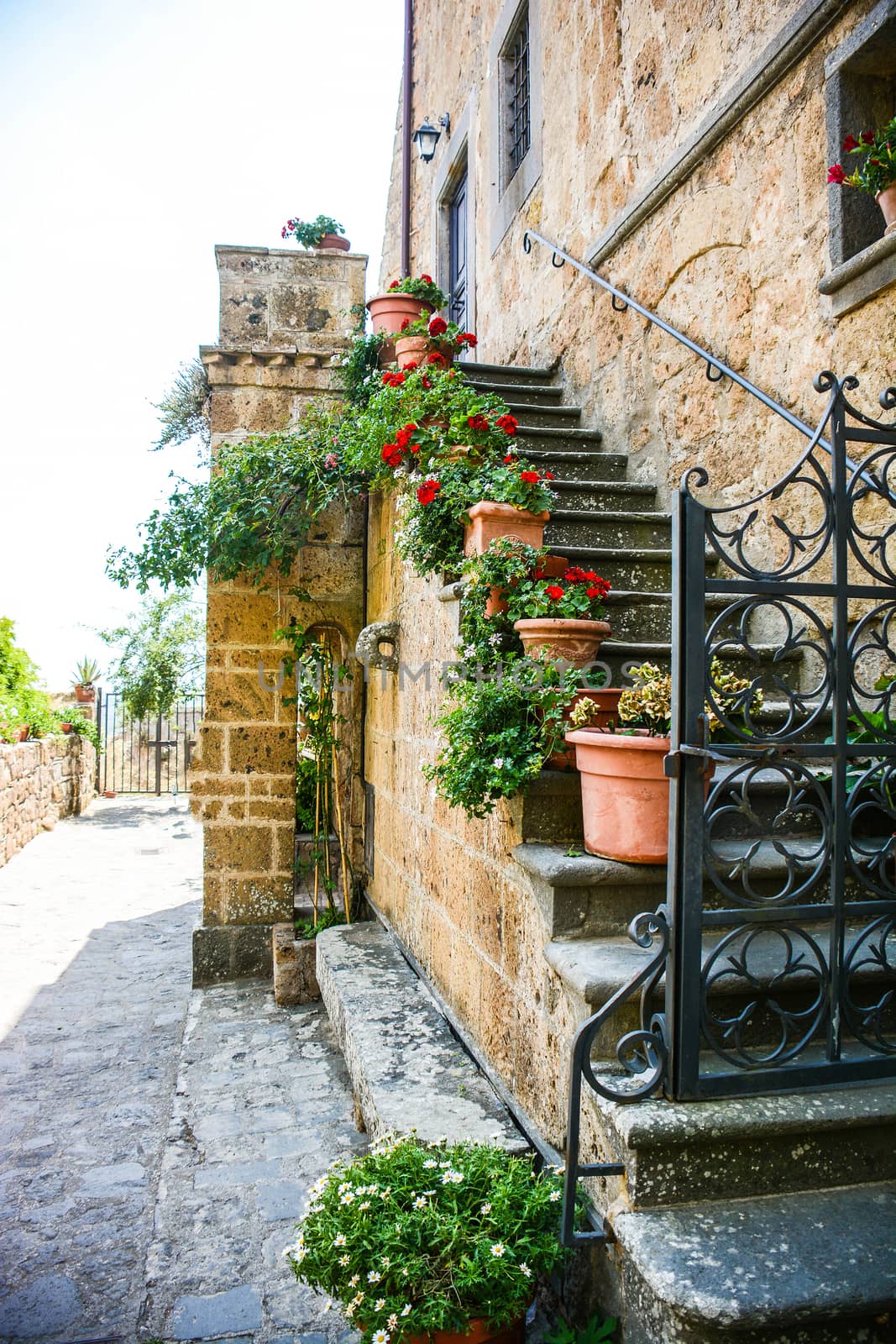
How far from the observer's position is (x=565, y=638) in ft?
8.91

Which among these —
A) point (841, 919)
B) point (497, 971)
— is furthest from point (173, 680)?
point (841, 919)

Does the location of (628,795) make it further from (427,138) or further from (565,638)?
(427,138)

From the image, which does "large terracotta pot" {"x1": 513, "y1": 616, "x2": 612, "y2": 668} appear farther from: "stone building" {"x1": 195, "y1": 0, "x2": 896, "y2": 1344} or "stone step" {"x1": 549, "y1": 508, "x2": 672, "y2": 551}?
"stone step" {"x1": 549, "y1": 508, "x2": 672, "y2": 551}

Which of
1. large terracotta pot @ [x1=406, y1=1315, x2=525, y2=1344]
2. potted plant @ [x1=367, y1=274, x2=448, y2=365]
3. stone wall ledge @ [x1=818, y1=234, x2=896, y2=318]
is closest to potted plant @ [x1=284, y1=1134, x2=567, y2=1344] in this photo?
large terracotta pot @ [x1=406, y1=1315, x2=525, y2=1344]

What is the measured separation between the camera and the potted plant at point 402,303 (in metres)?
5.61

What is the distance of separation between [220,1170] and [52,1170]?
0.76 metres

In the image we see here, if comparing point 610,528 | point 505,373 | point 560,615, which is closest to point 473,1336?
point 560,615

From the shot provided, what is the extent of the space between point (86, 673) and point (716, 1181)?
16.8 m

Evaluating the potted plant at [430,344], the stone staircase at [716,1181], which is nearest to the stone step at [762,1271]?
the stone staircase at [716,1181]

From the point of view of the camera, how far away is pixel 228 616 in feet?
20.1

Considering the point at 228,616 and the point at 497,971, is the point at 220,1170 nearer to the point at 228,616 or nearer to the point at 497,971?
the point at 497,971

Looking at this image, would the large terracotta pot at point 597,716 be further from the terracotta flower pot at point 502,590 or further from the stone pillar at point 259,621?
the stone pillar at point 259,621

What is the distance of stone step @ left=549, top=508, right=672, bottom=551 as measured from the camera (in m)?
4.06

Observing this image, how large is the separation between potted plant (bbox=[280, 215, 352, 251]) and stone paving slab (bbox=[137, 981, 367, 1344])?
566cm
